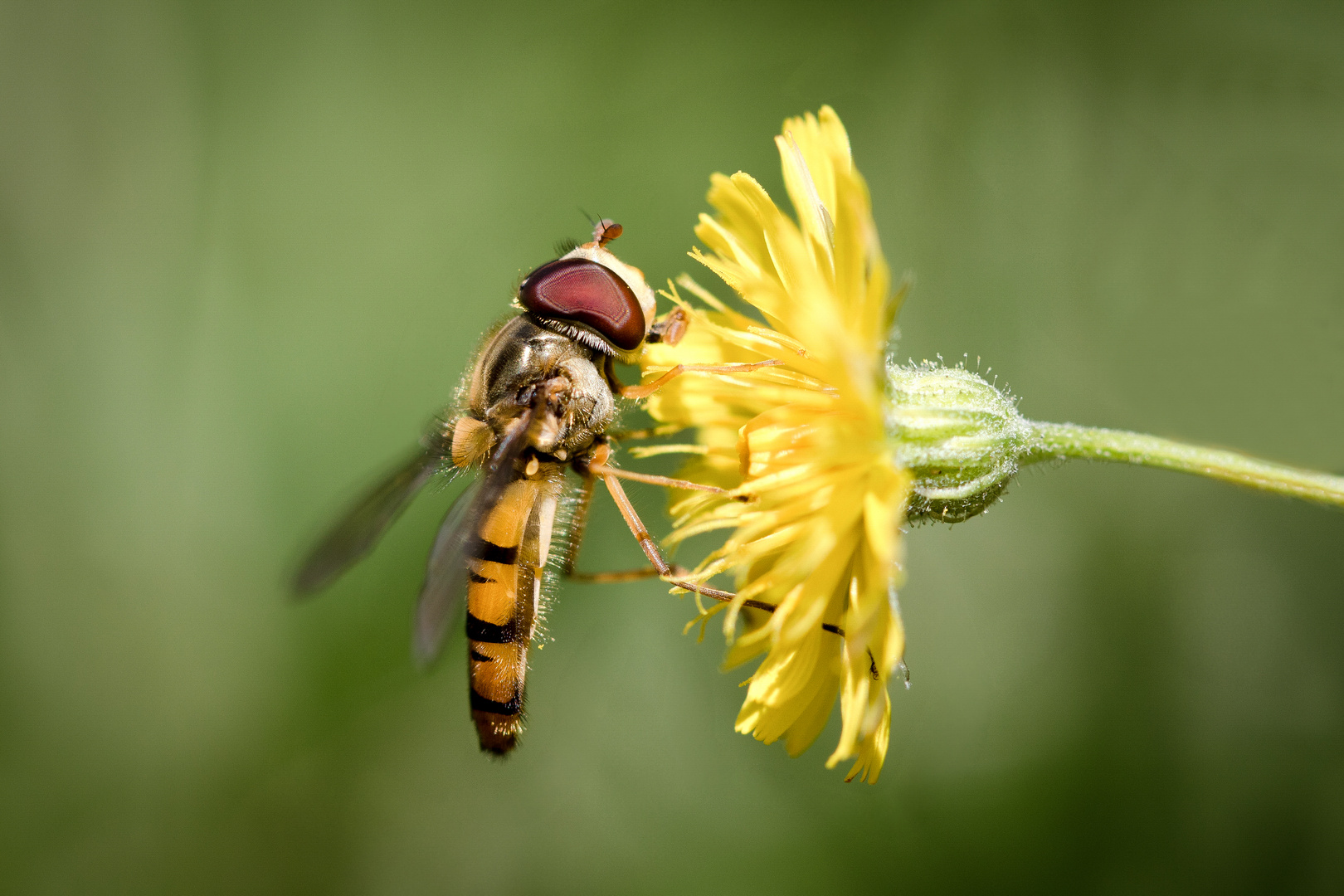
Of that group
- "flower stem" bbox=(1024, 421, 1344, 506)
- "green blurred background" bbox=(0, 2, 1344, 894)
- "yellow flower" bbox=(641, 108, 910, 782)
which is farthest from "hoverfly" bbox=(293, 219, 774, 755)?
"green blurred background" bbox=(0, 2, 1344, 894)

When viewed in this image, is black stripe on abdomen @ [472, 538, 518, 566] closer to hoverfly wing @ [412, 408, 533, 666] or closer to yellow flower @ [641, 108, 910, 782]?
hoverfly wing @ [412, 408, 533, 666]

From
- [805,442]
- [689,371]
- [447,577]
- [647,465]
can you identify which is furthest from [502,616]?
[647,465]

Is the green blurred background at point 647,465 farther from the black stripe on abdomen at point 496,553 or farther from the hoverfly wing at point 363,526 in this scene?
the black stripe on abdomen at point 496,553

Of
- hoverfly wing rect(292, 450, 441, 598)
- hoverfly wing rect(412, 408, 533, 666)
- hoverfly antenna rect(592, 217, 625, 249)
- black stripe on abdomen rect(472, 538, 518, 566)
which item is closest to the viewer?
hoverfly wing rect(412, 408, 533, 666)

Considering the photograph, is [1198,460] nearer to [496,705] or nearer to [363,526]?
[496,705]

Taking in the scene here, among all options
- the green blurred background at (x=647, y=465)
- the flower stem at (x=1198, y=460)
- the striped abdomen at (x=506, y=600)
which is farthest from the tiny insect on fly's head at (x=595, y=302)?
the green blurred background at (x=647, y=465)

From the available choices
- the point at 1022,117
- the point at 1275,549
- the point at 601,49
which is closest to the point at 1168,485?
the point at 1275,549

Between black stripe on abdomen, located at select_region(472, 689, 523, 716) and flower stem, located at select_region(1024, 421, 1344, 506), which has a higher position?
flower stem, located at select_region(1024, 421, 1344, 506)
